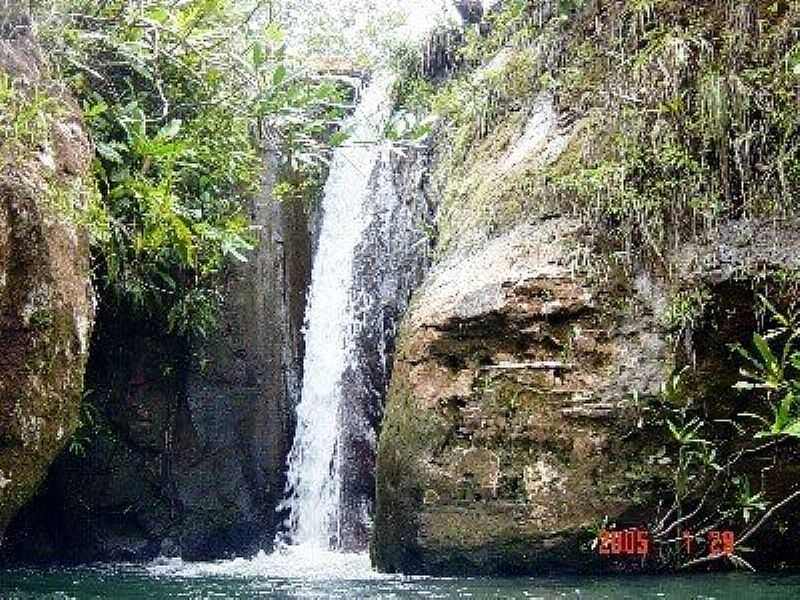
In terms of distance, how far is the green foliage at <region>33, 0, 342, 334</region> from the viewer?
7.00 meters

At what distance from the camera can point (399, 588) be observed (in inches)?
240

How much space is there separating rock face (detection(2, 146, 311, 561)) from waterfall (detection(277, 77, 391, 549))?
0.64 ft

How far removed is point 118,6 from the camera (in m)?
7.29

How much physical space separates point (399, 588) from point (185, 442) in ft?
16.4

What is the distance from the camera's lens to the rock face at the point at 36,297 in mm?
5305

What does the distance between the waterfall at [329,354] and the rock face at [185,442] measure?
7.7 inches

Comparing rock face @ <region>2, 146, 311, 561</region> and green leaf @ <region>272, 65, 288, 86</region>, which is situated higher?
green leaf @ <region>272, 65, 288, 86</region>

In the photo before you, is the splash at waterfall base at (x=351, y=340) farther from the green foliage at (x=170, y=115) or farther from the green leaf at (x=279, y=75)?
the green leaf at (x=279, y=75)

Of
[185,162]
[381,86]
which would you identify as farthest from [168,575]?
[381,86]

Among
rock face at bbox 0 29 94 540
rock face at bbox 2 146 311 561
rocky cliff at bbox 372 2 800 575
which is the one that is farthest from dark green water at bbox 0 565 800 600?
rock face at bbox 2 146 311 561

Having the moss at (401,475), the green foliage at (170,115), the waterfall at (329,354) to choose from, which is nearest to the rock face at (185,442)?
the waterfall at (329,354)

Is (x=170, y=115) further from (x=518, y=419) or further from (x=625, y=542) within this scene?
(x=625, y=542)

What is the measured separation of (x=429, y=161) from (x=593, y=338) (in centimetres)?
522
